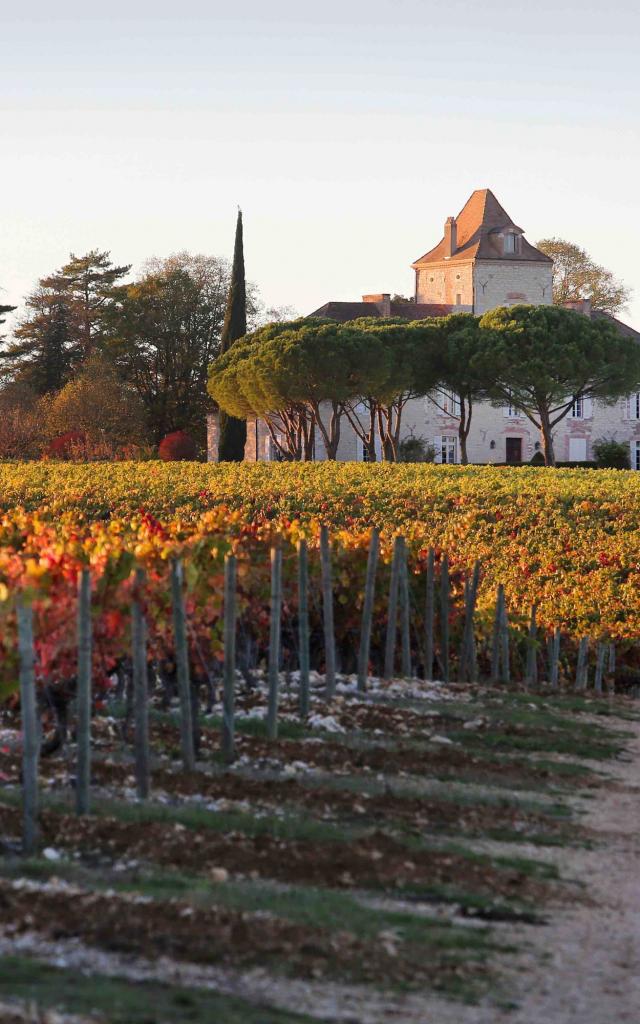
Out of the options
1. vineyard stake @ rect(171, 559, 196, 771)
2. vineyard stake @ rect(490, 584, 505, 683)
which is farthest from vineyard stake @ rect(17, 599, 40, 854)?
vineyard stake @ rect(490, 584, 505, 683)

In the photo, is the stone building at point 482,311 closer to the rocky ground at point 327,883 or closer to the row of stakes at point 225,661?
the row of stakes at point 225,661

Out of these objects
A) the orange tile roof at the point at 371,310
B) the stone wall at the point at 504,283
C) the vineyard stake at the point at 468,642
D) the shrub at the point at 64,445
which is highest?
the stone wall at the point at 504,283

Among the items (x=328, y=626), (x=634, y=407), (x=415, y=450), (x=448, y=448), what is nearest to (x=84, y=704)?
(x=328, y=626)

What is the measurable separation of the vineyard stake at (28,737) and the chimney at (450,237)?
68866mm

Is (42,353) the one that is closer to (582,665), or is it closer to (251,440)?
(251,440)

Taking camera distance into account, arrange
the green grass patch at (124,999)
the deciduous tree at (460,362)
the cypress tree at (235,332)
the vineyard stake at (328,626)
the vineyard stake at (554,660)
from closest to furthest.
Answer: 1. the green grass patch at (124,999)
2. the vineyard stake at (328,626)
3. the vineyard stake at (554,660)
4. the deciduous tree at (460,362)
5. the cypress tree at (235,332)

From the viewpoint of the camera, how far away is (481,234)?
73.9m

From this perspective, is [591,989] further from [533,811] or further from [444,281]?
[444,281]

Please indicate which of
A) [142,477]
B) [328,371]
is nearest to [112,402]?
[328,371]

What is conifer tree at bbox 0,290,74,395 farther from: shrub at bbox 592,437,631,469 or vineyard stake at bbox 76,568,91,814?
vineyard stake at bbox 76,568,91,814

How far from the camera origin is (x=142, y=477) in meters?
31.3

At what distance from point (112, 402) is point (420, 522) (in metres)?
36.0

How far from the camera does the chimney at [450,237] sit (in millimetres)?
74500

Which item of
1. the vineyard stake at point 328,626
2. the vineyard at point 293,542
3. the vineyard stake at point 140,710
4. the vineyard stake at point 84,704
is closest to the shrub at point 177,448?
the vineyard at point 293,542
